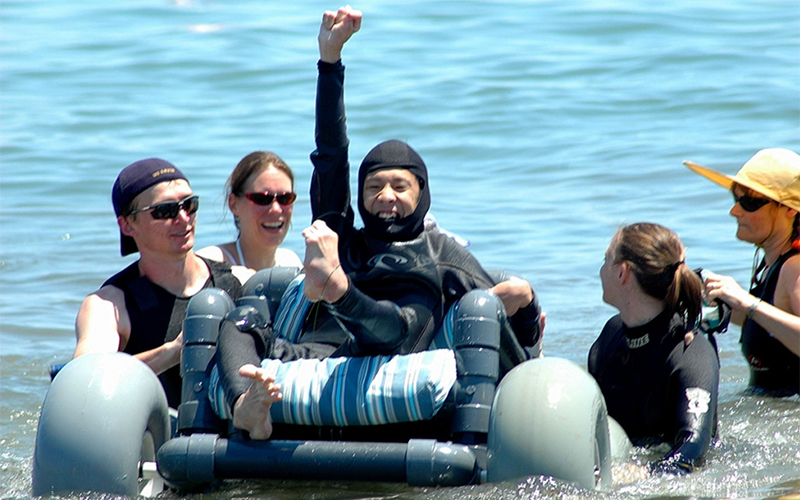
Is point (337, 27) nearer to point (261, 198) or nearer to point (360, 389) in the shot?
point (360, 389)

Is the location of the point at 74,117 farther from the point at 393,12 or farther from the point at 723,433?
the point at 723,433

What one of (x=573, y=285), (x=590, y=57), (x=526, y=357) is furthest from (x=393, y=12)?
(x=526, y=357)

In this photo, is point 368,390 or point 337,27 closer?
point 368,390

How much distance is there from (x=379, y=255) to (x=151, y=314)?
3.74ft

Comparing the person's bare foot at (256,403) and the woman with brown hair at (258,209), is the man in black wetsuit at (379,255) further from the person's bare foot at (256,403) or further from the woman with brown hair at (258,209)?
the woman with brown hair at (258,209)

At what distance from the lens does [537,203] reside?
11.0 meters

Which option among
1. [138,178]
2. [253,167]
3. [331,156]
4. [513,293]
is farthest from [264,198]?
[513,293]

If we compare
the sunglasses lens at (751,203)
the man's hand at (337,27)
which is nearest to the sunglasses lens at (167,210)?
the man's hand at (337,27)

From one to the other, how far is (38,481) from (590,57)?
14.3 meters

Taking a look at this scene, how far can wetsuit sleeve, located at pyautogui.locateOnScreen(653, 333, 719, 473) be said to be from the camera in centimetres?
437

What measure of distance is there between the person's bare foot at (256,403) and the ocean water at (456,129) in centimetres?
47

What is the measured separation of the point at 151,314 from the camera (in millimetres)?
4730

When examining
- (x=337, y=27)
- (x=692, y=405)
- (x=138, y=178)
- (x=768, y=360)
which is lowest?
(x=768, y=360)

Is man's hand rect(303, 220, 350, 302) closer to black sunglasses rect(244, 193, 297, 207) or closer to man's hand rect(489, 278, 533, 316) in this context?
man's hand rect(489, 278, 533, 316)
